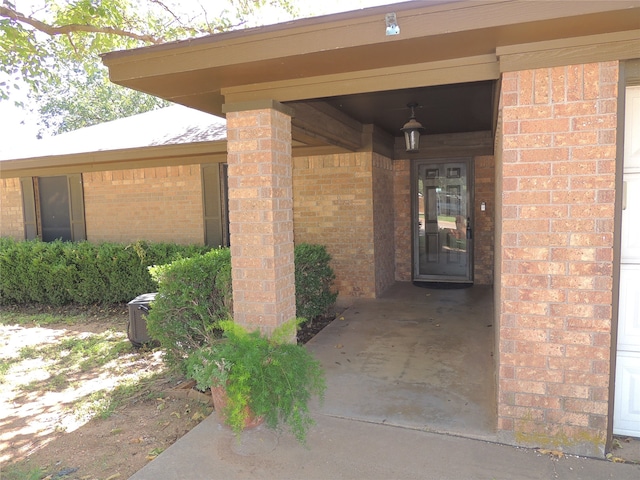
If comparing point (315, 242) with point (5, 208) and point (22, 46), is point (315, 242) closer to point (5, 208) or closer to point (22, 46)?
point (22, 46)

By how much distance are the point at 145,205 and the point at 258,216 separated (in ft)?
19.6

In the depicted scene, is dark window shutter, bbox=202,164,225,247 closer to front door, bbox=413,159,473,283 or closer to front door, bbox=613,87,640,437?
front door, bbox=413,159,473,283

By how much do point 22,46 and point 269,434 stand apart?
824 cm

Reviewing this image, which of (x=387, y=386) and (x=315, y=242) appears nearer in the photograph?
(x=387, y=386)

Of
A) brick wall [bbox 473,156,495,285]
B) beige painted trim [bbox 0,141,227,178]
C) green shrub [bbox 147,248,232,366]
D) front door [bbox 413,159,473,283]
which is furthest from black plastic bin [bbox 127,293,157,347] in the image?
brick wall [bbox 473,156,495,285]

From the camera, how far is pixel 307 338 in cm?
574

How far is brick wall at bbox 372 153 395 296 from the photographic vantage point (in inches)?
292

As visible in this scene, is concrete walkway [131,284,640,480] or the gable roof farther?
the gable roof

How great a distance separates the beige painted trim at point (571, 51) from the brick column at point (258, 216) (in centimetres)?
177

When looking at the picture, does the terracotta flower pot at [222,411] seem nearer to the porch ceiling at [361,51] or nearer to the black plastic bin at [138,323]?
the porch ceiling at [361,51]

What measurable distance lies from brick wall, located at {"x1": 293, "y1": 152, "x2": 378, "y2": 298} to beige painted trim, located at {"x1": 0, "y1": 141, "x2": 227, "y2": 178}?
4.99ft

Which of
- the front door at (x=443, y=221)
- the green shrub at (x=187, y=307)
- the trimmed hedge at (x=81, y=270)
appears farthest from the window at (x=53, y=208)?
the front door at (x=443, y=221)

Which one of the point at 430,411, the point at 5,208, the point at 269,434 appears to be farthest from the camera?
the point at 5,208

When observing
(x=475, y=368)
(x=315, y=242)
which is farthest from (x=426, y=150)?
(x=475, y=368)
